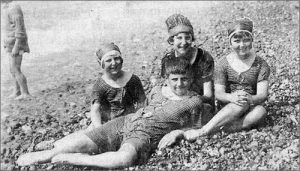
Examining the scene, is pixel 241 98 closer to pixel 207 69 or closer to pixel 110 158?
pixel 207 69

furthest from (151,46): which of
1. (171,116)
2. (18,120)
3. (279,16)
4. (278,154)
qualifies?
(278,154)

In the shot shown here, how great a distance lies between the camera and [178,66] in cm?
538

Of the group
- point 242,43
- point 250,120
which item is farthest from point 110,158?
point 242,43

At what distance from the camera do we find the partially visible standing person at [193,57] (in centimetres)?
589

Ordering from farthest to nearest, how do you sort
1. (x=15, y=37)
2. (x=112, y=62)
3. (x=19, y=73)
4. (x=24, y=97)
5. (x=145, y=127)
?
(x=24, y=97) < (x=19, y=73) < (x=15, y=37) < (x=112, y=62) < (x=145, y=127)

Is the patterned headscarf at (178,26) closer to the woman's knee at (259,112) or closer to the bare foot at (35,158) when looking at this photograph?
the woman's knee at (259,112)

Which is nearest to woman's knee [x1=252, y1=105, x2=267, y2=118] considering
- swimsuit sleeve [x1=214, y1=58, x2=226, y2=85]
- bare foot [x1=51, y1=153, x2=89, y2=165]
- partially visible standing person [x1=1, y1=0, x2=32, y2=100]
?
swimsuit sleeve [x1=214, y1=58, x2=226, y2=85]

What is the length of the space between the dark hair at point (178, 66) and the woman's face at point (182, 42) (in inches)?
16.0

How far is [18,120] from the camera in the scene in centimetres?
780

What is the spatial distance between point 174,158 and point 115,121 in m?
0.90

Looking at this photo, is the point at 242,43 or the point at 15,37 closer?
the point at 242,43

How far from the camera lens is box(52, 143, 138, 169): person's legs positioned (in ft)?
16.3

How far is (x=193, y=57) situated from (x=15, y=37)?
4268 millimetres

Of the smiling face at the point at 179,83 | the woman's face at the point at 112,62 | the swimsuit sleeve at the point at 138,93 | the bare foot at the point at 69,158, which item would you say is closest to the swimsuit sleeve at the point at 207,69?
the smiling face at the point at 179,83
